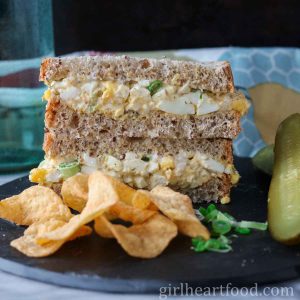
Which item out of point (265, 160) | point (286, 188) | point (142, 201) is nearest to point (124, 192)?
point (142, 201)

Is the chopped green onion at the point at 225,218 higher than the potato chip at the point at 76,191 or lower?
lower

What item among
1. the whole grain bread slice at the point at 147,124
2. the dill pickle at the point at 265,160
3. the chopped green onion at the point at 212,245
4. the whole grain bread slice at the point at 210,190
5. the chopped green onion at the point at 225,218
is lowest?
the whole grain bread slice at the point at 210,190

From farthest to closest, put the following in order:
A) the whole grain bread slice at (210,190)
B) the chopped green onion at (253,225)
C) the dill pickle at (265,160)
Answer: the dill pickle at (265,160) < the whole grain bread slice at (210,190) < the chopped green onion at (253,225)

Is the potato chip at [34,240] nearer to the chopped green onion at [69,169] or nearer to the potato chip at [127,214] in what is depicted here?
the potato chip at [127,214]

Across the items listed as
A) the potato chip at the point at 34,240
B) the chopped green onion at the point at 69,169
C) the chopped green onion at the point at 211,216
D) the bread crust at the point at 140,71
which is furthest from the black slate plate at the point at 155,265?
the bread crust at the point at 140,71

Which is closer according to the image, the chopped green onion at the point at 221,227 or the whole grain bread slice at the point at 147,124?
the chopped green onion at the point at 221,227

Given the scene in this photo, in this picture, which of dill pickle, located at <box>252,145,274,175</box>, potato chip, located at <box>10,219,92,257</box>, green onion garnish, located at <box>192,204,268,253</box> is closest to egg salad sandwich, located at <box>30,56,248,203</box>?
dill pickle, located at <box>252,145,274,175</box>

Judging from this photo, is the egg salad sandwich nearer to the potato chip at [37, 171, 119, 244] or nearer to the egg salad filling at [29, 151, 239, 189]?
the egg salad filling at [29, 151, 239, 189]
